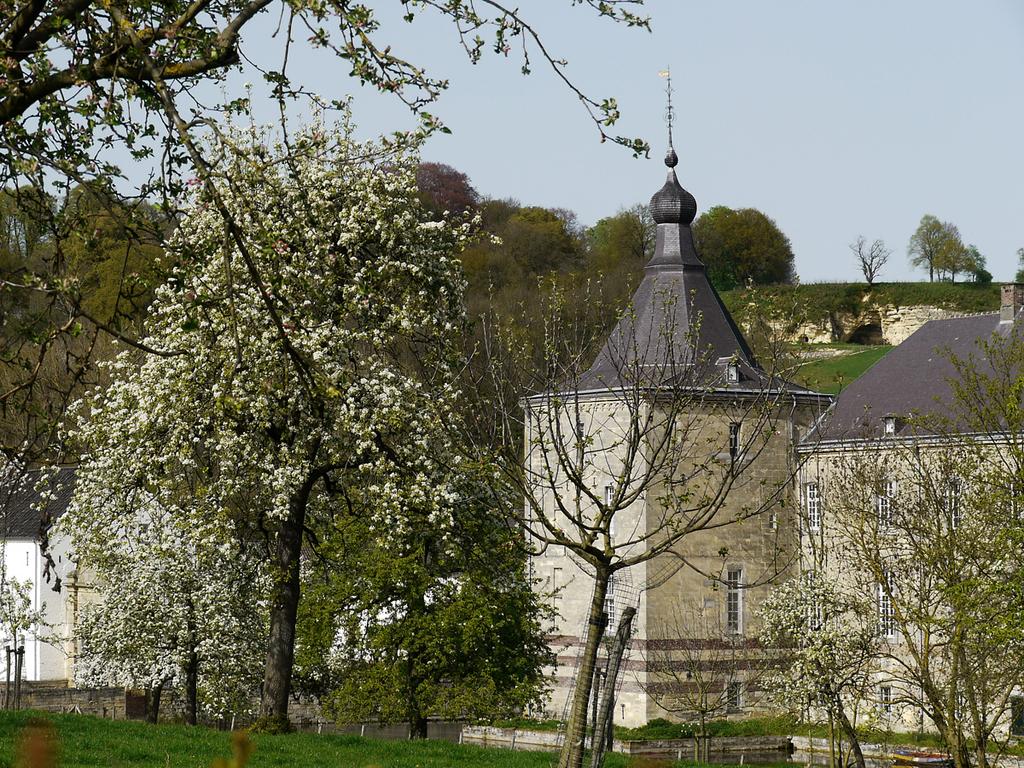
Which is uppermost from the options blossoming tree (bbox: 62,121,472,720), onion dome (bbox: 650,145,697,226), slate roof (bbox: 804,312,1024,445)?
onion dome (bbox: 650,145,697,226)

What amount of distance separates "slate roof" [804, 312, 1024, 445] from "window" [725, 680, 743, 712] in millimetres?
8165

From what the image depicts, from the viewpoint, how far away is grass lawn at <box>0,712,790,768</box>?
47.3ft

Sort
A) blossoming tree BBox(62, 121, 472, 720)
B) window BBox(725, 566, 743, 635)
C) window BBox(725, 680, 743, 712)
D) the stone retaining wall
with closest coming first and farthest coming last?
blossoming tree BBox(62, 121, 472, 720), the stone retaining wall, window BBox(725, 680, 743, 712), window BBox(725, 566, 743, 635)

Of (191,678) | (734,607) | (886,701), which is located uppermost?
(734,607)

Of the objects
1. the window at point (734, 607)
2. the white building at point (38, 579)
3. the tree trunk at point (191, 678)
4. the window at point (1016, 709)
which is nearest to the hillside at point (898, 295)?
the window at point (734, 607)

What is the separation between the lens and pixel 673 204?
45.2m

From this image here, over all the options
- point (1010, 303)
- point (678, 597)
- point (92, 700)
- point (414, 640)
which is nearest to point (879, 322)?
point (1010, 303)

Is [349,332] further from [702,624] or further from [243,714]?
[702,624]

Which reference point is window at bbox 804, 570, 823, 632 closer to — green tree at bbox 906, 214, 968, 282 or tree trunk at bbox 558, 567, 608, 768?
tree trunk at bbox 558, 567, 608, 768

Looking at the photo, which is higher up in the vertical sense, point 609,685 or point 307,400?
point 307,400

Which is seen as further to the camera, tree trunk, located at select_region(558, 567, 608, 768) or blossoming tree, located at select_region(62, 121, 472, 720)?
blossoming tree, located at select_region(62, 121, 472, 720)

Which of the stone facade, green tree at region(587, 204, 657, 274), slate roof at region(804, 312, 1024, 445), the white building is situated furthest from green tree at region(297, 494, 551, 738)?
green tree at region(587, 204, 657, 274)

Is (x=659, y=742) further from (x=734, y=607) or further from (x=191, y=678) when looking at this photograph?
(x=191, y=678)

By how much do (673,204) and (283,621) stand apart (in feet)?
89.5
